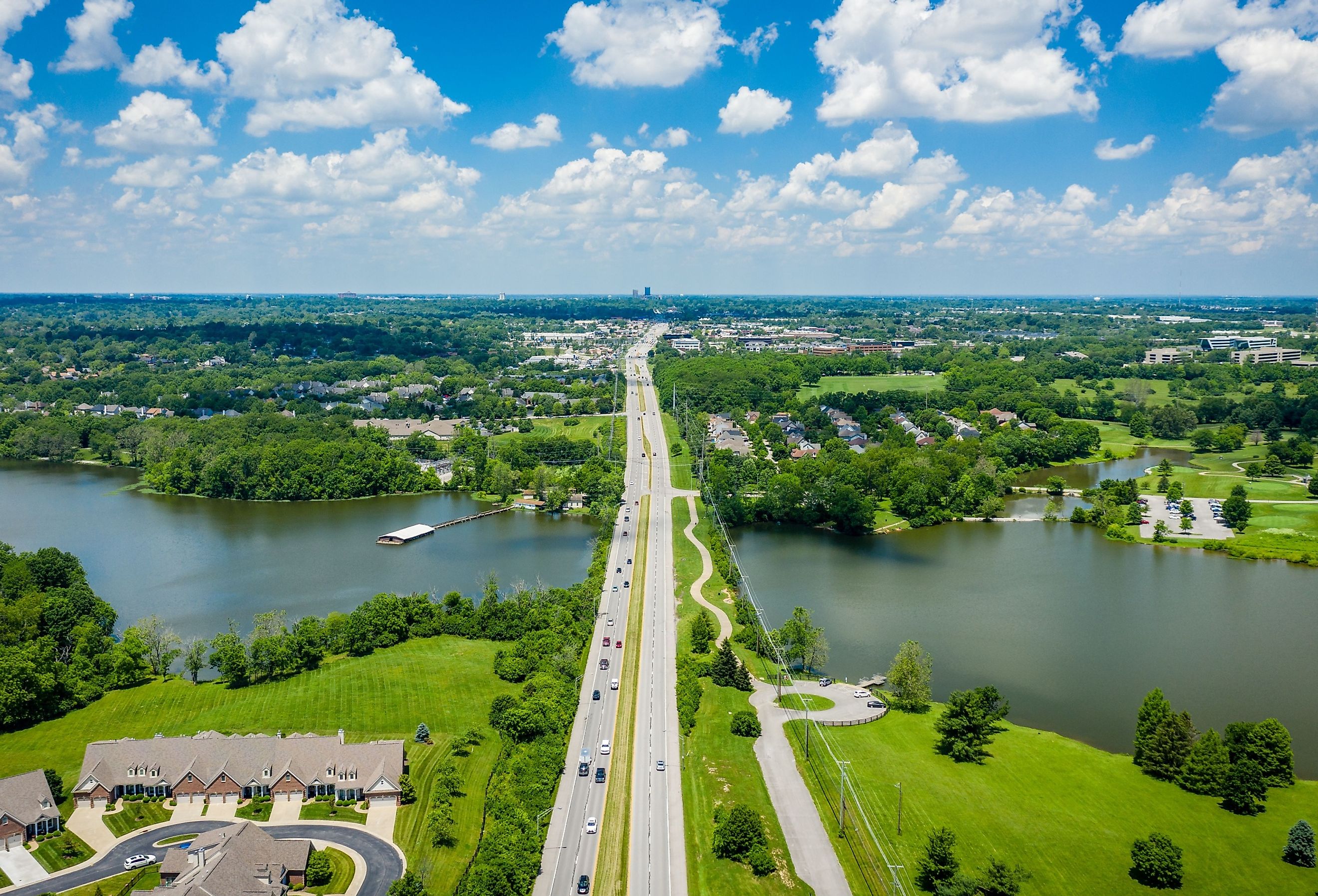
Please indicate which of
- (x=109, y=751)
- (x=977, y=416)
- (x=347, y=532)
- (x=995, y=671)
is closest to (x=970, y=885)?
(x=995, y=671)

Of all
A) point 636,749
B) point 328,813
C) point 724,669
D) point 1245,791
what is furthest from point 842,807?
point 328,813

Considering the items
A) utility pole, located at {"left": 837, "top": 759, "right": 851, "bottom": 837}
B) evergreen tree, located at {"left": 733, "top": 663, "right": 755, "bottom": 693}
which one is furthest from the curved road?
evergreen tree, located at {"left": 733, "top": 663, "right": 755, "bottom": 693}

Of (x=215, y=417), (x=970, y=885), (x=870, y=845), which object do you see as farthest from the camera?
(x=215, y=417)

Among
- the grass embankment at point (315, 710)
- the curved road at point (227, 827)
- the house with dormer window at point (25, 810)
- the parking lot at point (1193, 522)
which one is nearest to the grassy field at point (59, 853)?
the curved road at point (227, 827)

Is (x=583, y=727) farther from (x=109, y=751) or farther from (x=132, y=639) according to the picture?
(x=132, y=639)

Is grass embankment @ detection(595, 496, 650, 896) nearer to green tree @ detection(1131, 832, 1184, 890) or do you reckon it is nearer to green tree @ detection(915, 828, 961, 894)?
green tree @ detection(915, 828, 961, 894)

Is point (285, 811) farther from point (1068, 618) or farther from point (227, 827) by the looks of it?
point (1068, 618)
